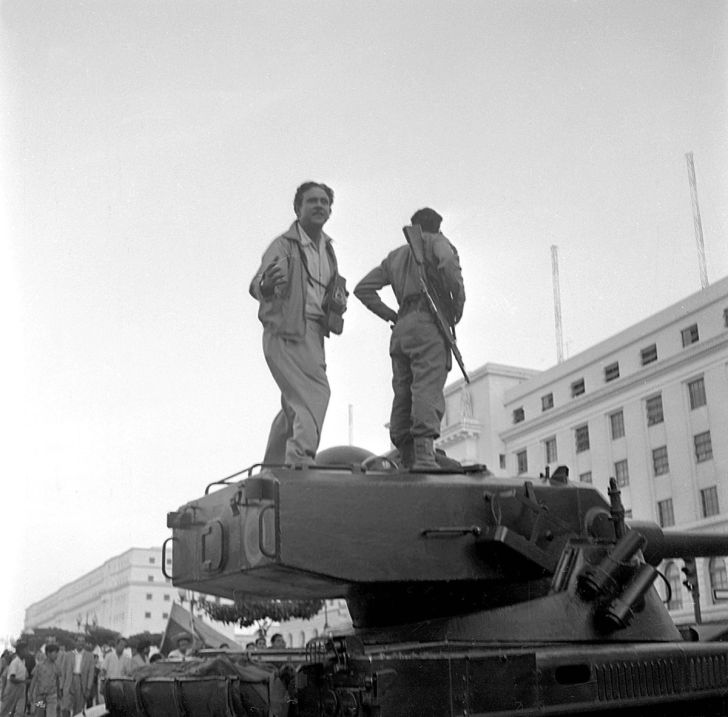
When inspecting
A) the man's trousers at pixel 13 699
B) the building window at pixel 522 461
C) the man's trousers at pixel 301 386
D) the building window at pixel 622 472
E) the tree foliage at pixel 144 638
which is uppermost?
the building window at pixel 522 461

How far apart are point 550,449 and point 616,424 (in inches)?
206

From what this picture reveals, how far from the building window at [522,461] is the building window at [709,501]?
13.2 metres

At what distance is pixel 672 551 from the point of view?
7859mm

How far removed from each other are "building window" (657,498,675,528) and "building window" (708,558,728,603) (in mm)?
4473

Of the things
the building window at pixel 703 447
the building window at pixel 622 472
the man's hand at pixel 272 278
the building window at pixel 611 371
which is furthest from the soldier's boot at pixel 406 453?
the building window at pixel 611 371

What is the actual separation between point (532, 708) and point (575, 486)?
177 cm

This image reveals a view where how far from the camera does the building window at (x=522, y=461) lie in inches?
2184

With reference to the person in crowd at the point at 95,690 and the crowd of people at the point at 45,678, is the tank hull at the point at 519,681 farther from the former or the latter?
the person in crowd at the point at 95,690

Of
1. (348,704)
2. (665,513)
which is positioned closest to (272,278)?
(348,704)

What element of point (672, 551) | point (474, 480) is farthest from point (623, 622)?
point (672, 551)

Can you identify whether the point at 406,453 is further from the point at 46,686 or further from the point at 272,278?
the point at 46,686

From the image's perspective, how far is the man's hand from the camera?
290 inches

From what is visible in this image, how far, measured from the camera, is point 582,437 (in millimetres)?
51188

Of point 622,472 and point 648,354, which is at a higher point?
point 648,354
